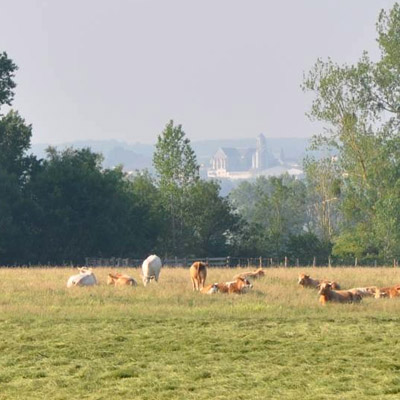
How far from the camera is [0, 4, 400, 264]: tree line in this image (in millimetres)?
73250

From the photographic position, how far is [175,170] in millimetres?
86812

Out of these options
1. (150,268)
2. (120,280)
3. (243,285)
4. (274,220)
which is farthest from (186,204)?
(243,285)

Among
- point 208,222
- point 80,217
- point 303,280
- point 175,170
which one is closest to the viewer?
point 303,280

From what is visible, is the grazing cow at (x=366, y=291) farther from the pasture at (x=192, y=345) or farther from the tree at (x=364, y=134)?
the tree at (x=364, y=134)

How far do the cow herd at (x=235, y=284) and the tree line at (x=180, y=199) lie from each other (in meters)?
30.5

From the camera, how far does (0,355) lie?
22.8m

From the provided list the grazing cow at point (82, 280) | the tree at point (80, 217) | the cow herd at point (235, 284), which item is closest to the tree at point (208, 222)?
the tree at point (80, 217)

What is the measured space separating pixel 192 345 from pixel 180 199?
61.7 metres

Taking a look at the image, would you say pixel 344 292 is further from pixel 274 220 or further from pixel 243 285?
pixel 274 220

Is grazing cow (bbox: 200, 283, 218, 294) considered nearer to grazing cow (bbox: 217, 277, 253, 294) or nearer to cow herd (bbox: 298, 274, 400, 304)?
grazing cow (bbox: 217, 277, 253, 294)

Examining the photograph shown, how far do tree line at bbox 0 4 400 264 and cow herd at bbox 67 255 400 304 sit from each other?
30.5 meters

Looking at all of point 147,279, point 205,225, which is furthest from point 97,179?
point 147,279

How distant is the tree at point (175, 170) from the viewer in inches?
3337

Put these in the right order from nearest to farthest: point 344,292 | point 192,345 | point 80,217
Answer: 1. point 192,345
2. point 344,292
3. point 80,217
